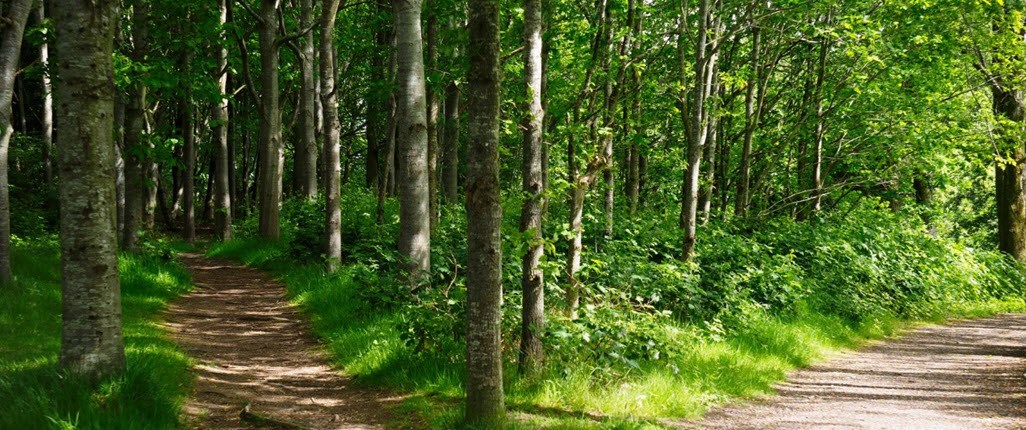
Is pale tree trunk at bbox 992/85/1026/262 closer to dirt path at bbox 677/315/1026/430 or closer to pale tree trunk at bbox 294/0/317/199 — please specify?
dirt path at bbox 677/315/1026/430

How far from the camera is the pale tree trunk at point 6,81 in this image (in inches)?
356

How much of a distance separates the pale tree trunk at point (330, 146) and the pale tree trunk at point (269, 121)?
3.39 metres

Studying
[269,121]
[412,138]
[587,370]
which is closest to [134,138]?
[269,121]

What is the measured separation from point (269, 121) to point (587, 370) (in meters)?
12.4

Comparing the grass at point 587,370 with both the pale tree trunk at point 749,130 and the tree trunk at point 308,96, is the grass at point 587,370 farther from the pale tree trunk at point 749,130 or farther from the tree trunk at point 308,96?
the pale tree trunk at point 749,130

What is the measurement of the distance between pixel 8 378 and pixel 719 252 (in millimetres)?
10224

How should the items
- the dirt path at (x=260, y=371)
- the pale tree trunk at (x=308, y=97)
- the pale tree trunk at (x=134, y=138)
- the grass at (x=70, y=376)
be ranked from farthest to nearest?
the pale tree trunk at (x=308, y=97)
the pale tree trunk at (x=134, y=138)
the dirt path at (x=260, y=371)
the grass at (x=70, y=376)

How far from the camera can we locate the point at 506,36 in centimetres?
1050

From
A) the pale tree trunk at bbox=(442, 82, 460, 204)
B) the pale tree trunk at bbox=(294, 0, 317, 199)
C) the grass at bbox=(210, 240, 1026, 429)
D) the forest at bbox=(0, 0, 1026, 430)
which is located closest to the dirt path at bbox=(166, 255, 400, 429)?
the forest at bbox=(0, 0, 1026, 430)

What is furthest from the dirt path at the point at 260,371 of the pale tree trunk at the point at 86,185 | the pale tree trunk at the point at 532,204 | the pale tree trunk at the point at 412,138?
the pale tree trunk at the point at 412,138

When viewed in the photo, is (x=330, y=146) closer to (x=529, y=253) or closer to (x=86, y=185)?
(x=529, y=253)

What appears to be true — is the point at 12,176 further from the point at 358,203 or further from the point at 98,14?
the point at 98,14

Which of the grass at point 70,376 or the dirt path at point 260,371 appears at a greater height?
the grass at point 70,376

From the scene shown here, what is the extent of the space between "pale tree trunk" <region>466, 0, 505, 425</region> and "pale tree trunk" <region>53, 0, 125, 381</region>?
104 inches
